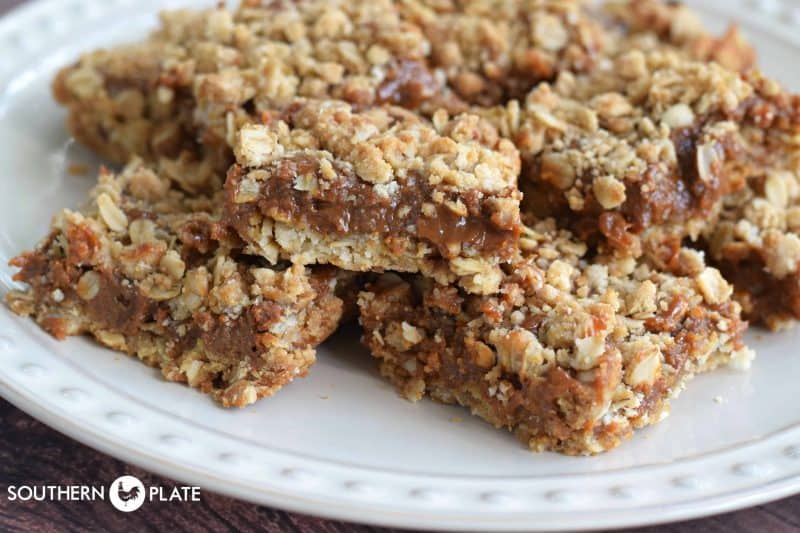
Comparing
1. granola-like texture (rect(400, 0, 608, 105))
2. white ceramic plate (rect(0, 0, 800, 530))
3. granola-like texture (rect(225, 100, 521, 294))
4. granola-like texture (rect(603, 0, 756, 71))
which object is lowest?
white ceramic plate (rect(0, 0, 800, 530))

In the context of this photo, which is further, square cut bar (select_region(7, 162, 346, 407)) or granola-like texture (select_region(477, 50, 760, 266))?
granola-like texture (select_region(477, 50, 760, 266))

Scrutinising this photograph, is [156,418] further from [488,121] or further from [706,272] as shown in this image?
[706,272]

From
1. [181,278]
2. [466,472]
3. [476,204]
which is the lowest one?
[466,472]

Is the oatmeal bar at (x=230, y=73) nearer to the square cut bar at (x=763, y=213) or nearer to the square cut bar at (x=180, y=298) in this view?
the square cut bar at (x=180, y=298)

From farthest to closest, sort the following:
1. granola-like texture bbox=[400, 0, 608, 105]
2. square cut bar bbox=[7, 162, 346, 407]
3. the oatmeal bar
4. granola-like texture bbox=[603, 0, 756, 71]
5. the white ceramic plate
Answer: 1. granola-like texture bbox=[603, 0, 756, 71]
2. granola-like texture bbox=[400, 0, 608, 105]
3. the oatmeal bar
4. square cut bar bbox=[7, 162, 346, 407]
5. the white ceramic plate

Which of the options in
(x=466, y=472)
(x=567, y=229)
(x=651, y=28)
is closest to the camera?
(x=466, y=472)

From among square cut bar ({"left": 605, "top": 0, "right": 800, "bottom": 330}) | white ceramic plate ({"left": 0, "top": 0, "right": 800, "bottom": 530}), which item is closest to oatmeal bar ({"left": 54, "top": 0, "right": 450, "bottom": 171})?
white ceramic plate ({"left": 0, "top": 0, "right": 800, "bottom": 530})

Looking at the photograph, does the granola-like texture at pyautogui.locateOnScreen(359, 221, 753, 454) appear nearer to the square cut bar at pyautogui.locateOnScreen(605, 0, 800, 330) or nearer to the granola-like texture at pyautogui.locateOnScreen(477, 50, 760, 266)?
the granola-like texture at pyautogui.locateOnScreen(477, 50, 760, 266)

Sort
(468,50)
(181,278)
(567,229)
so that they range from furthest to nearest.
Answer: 1. (468,50)
2. (567,229)
3. (181,278)

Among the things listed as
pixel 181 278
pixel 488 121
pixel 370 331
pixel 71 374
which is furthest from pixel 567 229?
pixel 71 374
